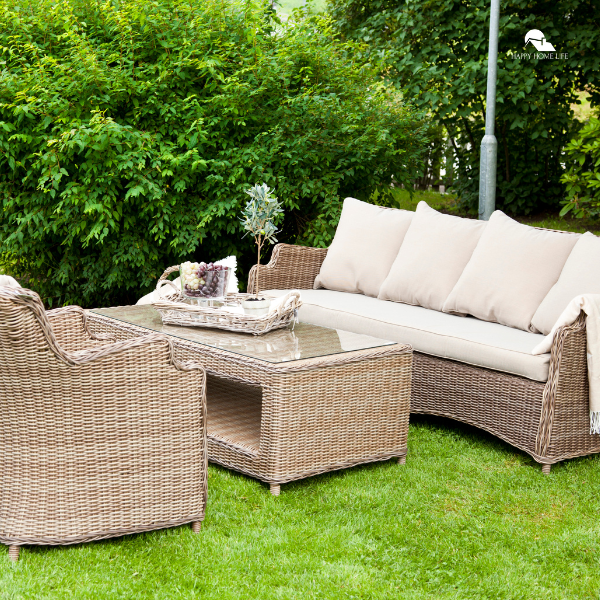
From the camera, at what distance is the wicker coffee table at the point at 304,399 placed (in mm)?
3139

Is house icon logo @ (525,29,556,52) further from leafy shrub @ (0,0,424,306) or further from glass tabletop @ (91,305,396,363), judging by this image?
glass tabletop @ (91,305,396,363)

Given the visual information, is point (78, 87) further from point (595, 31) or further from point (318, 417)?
point (595, 31)

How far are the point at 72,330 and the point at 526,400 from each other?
72.9 inches

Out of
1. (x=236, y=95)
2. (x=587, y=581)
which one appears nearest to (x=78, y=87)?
(x=236, y=95)

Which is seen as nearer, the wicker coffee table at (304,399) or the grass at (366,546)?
the grass at (366,546)

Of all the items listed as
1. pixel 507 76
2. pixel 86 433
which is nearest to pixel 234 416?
pixel 86 433

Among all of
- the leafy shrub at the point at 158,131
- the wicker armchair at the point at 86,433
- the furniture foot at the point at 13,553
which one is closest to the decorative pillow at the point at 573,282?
the wicker armchair at the point at 86,433

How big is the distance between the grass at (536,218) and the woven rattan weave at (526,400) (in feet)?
9.84

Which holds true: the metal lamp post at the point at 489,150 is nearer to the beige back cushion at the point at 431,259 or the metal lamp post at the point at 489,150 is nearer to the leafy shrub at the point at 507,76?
the beige back cushion at the point at 431,259

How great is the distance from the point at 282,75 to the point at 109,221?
145 centimetres

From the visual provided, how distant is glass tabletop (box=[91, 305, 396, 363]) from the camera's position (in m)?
3.27

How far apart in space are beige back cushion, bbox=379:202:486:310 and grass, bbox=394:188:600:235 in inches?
82.9

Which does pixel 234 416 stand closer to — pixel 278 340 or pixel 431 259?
pixel 278 340

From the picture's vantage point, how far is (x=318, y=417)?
127 inches
